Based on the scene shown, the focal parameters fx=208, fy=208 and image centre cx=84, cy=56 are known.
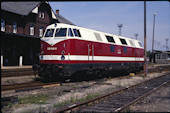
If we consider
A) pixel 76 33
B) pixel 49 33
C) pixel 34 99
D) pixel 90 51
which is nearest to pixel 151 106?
pixel 34 99

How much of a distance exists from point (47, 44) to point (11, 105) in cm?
643

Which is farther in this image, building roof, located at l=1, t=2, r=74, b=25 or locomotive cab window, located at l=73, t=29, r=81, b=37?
building roof, located at l=1, t=2, r=74, b=25

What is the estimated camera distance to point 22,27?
31.1 m

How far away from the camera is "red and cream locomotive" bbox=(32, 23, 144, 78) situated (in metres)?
12.6

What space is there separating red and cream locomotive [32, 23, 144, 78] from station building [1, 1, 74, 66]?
12.8 m

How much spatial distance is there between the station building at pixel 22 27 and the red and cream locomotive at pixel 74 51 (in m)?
12.8

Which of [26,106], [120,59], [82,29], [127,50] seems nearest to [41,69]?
[82,29]

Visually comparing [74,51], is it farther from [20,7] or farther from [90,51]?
[20,7]

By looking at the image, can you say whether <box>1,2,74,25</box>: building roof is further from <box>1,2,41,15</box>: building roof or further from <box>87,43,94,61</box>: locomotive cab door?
<box>87,43,94,61</box>: locomotive cab door

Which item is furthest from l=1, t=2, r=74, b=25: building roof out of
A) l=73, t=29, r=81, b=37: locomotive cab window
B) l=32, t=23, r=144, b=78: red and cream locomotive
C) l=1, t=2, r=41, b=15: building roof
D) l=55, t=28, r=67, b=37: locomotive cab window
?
l=73, t=29, r=81, b=37: locomotive cab window

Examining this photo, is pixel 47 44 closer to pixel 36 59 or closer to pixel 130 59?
pixel 130 59

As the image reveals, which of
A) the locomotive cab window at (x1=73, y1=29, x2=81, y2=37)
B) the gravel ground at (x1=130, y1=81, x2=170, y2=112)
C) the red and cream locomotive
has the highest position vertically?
the locomotive cab window at (x1=73, y1=29, x2=81, y2=37)

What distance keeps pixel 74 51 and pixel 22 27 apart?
20564 mm

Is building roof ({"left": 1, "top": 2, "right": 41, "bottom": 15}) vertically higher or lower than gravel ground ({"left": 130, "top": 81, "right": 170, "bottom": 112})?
higher
